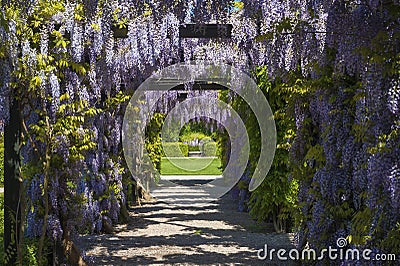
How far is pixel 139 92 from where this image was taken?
26.1ft

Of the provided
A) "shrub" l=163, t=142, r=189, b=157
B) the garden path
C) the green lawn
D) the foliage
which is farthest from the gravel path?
"shrub" l=163, t=142, r=189, b=157

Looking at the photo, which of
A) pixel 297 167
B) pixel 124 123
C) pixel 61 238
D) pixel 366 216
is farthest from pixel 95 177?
pixel 366 216

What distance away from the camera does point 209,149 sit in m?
23.3

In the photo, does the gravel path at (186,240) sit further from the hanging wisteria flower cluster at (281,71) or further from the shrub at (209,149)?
the shrub at (209,149)

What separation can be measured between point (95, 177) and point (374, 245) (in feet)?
15.3

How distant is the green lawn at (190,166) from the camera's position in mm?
19441

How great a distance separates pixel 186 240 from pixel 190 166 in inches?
568

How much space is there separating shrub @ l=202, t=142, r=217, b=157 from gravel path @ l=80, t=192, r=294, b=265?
13.3 metres

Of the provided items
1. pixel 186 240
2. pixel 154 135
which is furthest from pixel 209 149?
pixel 186 240

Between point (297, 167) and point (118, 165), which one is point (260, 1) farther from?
point (118, 165)

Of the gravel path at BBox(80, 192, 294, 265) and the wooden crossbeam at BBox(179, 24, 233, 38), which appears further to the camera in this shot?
the gravel path at BBox(80, 192, 294, 265)

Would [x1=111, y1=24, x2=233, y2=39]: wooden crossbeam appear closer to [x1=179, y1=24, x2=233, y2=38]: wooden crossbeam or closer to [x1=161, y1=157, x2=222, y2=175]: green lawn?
[x1=179, y1=24, x2=233, y2=38]: wooden crossbeam

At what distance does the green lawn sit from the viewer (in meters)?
19.4

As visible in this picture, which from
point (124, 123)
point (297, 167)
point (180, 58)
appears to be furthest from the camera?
point (124, 123)
